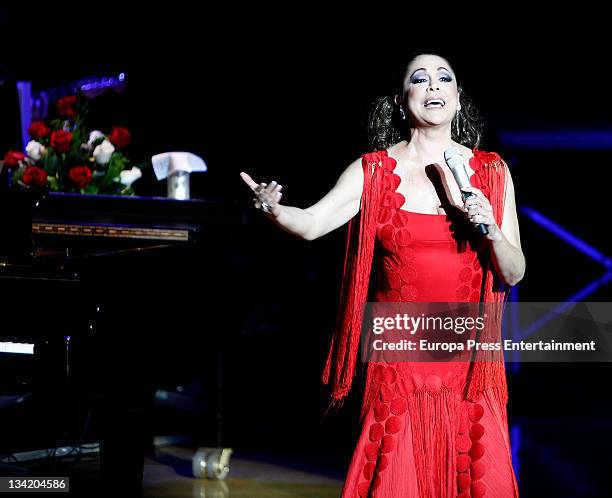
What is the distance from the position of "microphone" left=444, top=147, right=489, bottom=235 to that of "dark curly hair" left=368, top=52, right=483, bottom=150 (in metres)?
0.30

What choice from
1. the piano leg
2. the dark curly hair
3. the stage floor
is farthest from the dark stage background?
the dark curly hair

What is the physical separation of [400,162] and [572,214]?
5.68m

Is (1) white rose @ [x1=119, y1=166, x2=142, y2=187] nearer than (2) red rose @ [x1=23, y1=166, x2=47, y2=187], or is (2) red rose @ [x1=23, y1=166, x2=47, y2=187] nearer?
(2) red rose @ [x1=23, y1=166, x2=47, y2=187]

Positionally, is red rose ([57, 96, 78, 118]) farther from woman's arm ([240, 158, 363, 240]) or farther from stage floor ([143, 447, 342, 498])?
woman's arm ([240, 158, 363, 240])

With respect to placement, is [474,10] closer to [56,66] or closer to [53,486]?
[56,66]

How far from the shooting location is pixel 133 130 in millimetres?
6352

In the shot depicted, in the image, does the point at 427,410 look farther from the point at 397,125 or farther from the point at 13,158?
the point at 13,158

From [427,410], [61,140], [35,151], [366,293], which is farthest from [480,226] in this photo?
[35,151]

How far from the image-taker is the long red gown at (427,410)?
228 cm

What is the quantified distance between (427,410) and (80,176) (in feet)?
9.77

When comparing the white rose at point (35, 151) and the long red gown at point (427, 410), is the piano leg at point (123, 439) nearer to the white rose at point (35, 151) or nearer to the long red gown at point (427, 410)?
the long red gown at point (427, 410)

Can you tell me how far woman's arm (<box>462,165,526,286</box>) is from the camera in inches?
84.3

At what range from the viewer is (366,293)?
2398 mm

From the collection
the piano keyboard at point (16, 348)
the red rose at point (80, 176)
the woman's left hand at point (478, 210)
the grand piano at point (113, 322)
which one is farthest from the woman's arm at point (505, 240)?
the red rose at point (80, 176)
